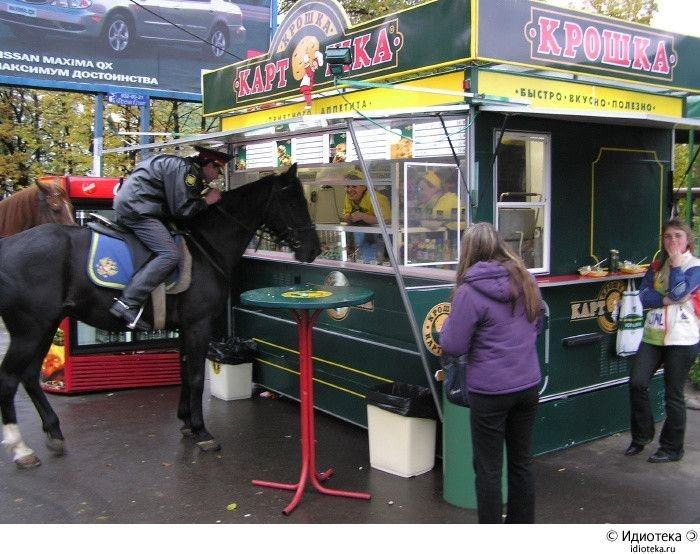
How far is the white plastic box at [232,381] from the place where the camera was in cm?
726

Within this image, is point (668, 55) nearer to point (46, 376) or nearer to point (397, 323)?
point (397, 323)

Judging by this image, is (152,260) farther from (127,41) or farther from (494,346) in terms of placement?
(127,41)

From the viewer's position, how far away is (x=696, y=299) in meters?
5.16

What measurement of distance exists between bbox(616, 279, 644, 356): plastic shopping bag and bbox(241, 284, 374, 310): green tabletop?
2.29m

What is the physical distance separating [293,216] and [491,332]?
2621 mm

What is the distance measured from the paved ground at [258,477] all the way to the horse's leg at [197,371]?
16 cm

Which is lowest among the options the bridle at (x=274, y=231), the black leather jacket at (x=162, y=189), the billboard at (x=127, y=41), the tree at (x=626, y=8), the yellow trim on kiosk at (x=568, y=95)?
the bridle at (x=274, y=231)

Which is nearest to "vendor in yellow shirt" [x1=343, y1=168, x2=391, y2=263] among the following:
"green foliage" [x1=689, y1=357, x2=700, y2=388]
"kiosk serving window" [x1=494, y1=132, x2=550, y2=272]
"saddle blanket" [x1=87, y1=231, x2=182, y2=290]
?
"kiosk serving window" [x1=494, y1=132, x2=550, y2=272]

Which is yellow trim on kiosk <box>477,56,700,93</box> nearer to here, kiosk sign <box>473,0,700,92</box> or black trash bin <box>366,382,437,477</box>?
kiosk sign <box>473,0,700,92</box>

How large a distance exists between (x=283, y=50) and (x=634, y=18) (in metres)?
10.2

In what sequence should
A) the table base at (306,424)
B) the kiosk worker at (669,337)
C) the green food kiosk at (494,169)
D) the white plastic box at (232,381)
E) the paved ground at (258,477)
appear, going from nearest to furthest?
the paved ground at (258,477), the table base at (306,424), the green food kiosk at (494,169), the kiosk worker at (669,337), the white plastic box at (232,381)

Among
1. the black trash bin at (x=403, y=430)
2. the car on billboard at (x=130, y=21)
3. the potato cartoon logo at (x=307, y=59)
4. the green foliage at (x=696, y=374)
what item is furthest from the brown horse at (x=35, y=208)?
the car on billboard at (x=130, y=21)

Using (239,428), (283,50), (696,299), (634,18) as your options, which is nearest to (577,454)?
(696,299)

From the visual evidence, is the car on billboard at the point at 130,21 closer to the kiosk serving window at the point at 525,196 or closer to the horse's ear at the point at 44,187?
the horse's ear at the point at 44,187
